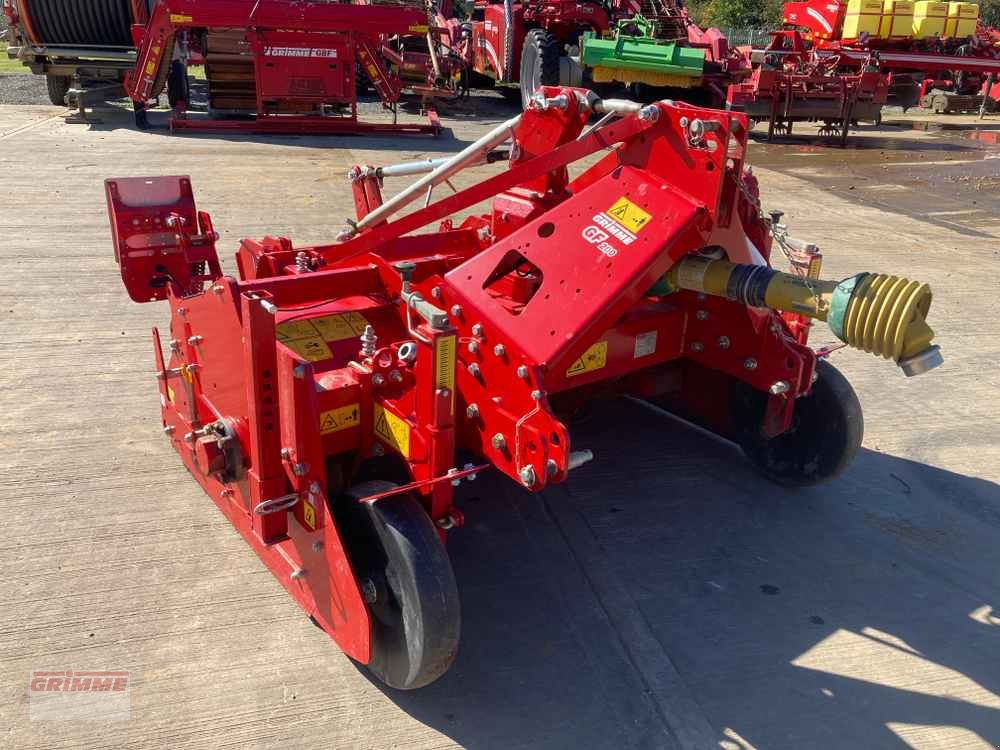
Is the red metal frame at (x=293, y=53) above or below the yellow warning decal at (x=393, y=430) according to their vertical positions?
above

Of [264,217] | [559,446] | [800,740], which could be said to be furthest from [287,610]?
[264,217]

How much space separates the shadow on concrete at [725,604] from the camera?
2615 mm

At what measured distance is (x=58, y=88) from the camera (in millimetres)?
14617

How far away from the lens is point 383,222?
372cm

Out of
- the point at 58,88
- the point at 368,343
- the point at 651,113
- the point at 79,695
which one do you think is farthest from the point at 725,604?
the point at 58,88

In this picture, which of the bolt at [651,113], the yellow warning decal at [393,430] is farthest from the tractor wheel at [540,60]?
the yellow warning decal at [393,430]

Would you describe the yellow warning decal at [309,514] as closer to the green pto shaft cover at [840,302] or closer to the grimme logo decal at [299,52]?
the green pto shaft cover at [840,302]

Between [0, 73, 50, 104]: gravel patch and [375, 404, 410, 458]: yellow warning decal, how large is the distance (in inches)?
611

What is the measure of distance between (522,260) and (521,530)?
1.10m

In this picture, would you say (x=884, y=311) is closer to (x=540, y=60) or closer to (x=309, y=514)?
(x=309, y=514)

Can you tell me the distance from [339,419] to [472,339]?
1.71ft

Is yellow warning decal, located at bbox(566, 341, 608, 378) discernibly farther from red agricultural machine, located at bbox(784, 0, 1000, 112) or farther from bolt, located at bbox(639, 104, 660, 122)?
red agricultural machine, located at bbox(784, 0, 1000, 112)

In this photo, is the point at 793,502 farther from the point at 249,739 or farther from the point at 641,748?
the point at 249,739

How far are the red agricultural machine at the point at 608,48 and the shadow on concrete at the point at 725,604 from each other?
35.1 feet
